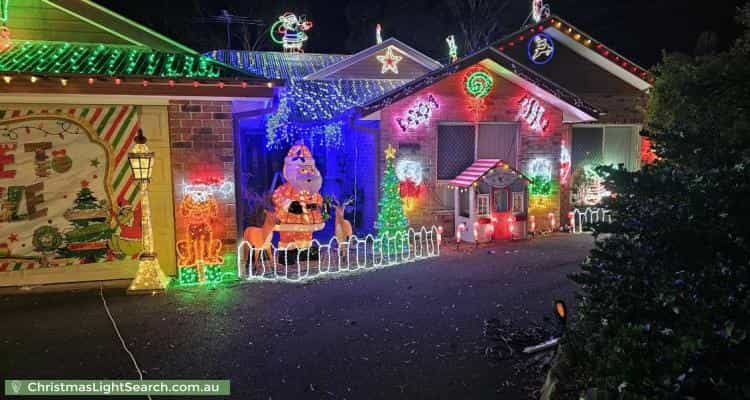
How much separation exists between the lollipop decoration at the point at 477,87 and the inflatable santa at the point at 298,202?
4660 millimetres

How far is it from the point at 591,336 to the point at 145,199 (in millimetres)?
6572

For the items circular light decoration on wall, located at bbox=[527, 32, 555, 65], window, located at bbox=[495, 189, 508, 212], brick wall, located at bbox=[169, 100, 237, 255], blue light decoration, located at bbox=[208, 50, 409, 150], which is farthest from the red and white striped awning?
brick wall, located at bbox=[169, 100, 237, 255]

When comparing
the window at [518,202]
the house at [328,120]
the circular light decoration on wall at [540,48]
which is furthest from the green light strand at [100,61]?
the circular light decoration on wall at [540,48]

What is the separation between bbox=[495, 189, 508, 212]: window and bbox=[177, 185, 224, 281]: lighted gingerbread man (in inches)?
248

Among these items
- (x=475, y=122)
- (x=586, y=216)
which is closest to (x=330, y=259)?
(x=475, y=122)

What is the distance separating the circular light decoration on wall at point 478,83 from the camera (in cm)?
1155

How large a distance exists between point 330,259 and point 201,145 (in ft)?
10.9

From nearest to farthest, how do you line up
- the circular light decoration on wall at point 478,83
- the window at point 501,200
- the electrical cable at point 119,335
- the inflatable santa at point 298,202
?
the electrical cable at point 119,335, the inflatable santa at point 298,202, the window at point 501,200, the circular light decoration on wall at point 478,83

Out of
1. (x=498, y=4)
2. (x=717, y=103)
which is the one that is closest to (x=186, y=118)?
(x=717, y=103)

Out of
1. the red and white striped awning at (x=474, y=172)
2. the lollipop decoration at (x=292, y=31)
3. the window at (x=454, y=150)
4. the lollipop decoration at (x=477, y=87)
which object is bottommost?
the red and white striped awning at (x=474, y=172)

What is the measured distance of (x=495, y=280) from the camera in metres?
7.98

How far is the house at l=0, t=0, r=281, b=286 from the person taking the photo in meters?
7.41

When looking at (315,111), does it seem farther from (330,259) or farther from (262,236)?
(262,236)

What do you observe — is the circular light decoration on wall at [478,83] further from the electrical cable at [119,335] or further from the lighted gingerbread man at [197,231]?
the electrical cable at [119,335]
